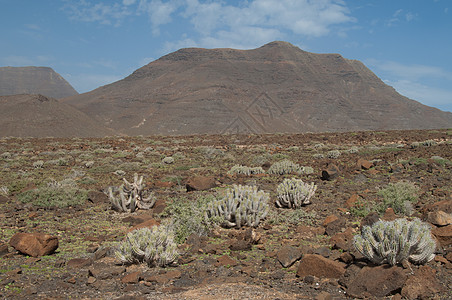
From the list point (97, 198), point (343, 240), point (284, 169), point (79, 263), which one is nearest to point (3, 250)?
point (79, 263)

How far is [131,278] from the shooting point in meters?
4.73

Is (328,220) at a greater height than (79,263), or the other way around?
(328,220)

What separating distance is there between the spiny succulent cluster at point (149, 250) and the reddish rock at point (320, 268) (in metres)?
1.94

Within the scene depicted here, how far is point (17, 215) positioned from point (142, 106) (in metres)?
99.2

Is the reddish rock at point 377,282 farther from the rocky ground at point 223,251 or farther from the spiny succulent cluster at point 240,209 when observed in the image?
the spiny succulent cluster at point 240,209

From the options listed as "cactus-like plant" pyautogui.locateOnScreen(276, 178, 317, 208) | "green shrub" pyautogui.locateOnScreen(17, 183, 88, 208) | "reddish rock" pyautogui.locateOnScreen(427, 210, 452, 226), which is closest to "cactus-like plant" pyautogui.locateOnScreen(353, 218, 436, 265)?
"reddish rock" pyautogui.locateOnScreen(427, 210, 452, 226)

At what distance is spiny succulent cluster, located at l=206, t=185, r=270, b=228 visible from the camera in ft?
23.9

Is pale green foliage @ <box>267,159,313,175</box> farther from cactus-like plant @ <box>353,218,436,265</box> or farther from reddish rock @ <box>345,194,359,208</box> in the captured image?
cactus-like plant @ <box>353,218,436,265</box>

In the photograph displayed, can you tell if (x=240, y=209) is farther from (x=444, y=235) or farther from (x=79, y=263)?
(x=444, y=235)

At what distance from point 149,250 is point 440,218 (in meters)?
5.02

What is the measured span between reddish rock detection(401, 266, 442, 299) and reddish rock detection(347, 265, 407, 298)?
8cm

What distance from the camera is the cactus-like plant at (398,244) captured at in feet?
14.3

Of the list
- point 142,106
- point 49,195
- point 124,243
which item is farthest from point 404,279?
point 142,106

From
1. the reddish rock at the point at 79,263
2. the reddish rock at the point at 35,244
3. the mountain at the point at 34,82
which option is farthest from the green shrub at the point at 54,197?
the mountain at the point at 34,82
